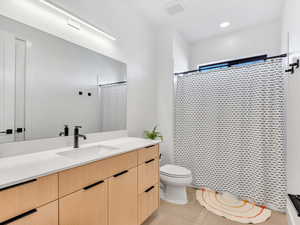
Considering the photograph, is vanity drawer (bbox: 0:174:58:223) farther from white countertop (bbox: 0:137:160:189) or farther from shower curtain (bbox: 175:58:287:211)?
shower curtain (bbox: 175:58:287:211)

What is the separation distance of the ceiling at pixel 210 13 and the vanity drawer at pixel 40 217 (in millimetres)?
2475

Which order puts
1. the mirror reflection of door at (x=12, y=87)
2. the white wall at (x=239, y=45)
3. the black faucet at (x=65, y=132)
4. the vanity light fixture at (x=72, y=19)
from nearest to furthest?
the mirror reflection of door at (x=12, y=87) < the vanity light fixture at (x=72, y=19) < the black faucet at (x=65, y=132) < the white wall at (x=239, y=45)

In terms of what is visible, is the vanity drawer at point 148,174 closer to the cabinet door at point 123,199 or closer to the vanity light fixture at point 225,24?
the cabinet door at point 123,199

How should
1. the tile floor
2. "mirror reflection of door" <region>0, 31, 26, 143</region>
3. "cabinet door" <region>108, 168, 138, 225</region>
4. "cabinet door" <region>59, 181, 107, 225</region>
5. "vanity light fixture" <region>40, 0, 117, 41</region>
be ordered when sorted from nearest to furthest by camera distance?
"cabinet door" <region>59, 181, 107, 225</region> → "mirror reflection of door" <region>0, 31, 26, 143</region> → "cabinet door" <region>108, 168, 138, 225</region> → "vanity light fixture" <region>40, 0, 117, 41</region> → the tile floor

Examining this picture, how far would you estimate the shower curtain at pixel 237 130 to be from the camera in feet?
6.50

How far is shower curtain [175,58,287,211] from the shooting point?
1.98m

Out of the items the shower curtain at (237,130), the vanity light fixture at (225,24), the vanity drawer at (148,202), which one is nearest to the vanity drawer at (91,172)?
the vanity drawer at (148,202)

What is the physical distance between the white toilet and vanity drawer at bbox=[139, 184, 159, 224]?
1.07ft

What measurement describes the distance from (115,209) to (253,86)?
2.23 metres

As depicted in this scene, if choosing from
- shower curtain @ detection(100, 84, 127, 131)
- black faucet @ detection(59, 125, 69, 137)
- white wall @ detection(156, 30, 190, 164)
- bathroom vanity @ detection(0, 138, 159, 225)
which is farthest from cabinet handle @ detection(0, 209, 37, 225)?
white wall @ detection(156, 30, 190, 164)

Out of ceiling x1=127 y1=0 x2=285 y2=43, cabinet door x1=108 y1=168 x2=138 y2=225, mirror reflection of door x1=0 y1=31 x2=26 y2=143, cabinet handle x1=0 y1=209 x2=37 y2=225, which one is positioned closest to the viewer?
→ cabinet handle x1=0 y1=209 x2=37 y2=225

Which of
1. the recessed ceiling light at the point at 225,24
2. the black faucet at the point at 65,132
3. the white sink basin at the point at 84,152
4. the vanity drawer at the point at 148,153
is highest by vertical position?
the recessed ceiling light at the point at 225,24

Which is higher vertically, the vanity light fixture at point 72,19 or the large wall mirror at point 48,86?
the vanity light fixture at point 72,19

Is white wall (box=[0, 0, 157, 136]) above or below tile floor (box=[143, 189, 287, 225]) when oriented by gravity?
above
